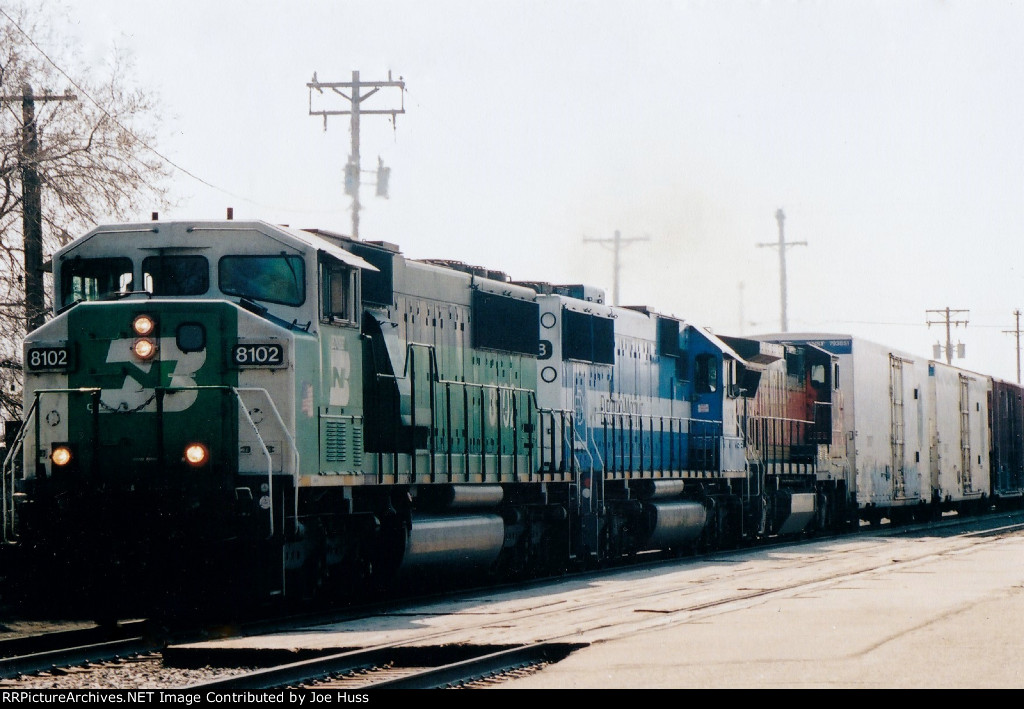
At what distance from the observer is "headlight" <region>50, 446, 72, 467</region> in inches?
480

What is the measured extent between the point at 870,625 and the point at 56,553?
6.62m

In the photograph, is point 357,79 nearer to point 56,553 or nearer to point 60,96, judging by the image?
point 60,96

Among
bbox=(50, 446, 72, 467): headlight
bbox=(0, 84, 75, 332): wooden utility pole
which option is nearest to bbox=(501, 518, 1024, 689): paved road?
bbox=(50, 446, 72, 467): headlight

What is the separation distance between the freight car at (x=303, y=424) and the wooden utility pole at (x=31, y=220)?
698cm

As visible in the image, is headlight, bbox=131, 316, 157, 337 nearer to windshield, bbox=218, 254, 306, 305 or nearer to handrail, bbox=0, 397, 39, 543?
windshield, bbox=218, 254, 306, 305

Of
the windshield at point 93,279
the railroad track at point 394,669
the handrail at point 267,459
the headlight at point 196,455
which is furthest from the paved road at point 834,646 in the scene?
the windshield at point 93,279

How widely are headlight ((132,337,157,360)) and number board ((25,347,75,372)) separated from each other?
653 millimetres

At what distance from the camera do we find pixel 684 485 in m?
22.7

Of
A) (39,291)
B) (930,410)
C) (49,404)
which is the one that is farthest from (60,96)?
(930,410)

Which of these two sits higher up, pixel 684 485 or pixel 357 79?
pixel 357 79

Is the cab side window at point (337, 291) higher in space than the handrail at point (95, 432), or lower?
higher

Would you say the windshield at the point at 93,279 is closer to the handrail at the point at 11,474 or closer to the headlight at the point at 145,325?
the headlight at the point at 145,325

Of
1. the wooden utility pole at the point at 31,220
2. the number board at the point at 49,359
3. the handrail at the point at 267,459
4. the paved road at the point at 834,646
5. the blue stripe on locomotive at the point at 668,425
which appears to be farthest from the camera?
the wooden utility pole at the point at 31,220

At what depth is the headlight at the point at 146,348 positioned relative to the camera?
40.1 feet
